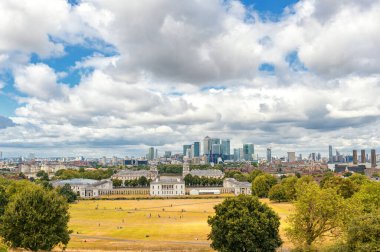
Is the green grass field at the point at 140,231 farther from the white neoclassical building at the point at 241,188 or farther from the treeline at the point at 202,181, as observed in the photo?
the treeline at the point at 202,181

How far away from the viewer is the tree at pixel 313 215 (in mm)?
40625

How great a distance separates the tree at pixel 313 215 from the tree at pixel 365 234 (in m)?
10.3

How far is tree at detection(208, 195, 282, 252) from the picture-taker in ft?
129

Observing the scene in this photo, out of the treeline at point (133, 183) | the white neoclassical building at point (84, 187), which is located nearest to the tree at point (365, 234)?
the white neoclassical building at point (84, 187)

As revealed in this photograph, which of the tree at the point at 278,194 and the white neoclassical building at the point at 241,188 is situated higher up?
the tree at the point at 278,194

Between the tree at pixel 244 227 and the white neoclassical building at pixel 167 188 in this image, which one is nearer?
the tree at pixel 244 227

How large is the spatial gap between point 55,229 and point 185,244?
17.3 metres

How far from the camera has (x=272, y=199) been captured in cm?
11362

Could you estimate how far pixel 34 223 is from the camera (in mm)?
41281

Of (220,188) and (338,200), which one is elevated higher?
(338,200)

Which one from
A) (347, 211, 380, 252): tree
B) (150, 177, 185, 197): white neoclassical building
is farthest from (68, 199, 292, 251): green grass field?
(150, 177, 185, 197): white neoclassical building

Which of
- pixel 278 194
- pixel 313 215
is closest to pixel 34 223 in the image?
pixel 313 215

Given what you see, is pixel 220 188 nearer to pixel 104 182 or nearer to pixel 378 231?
pixel 104 182

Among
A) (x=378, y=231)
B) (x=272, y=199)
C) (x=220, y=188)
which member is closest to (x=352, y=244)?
(x=378, y=231)
